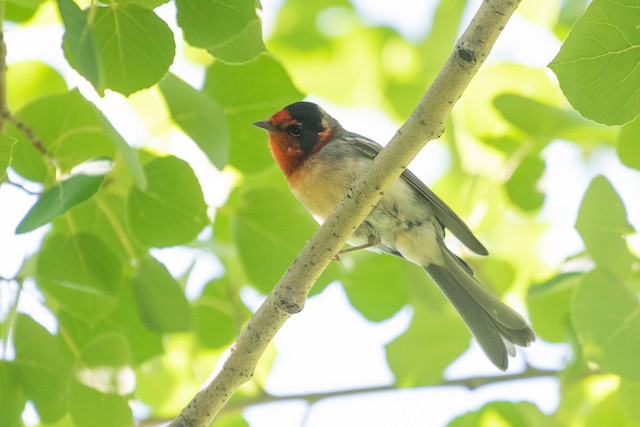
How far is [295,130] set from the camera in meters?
4.83

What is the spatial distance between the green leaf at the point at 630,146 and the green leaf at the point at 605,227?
14 cm

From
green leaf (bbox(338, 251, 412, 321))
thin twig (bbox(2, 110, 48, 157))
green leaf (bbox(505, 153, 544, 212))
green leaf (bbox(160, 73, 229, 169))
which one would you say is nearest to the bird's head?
green leaf (bbox(338, 251, 412, 321))

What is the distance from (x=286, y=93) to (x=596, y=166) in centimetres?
313

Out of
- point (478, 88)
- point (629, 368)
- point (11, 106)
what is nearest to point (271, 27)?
point (478, 88)

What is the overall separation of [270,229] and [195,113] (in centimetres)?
66

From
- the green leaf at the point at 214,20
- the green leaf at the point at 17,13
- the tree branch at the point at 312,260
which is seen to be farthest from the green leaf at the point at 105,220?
the green leaf at the point at 214,20

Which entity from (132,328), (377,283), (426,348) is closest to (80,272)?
(132,328)

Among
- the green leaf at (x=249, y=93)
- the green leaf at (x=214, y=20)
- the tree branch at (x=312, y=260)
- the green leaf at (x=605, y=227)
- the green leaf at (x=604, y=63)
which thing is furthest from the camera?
the green leaf at (x=249, y=93)

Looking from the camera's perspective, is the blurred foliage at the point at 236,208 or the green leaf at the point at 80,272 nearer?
the blurred foliage at the point at 236,208

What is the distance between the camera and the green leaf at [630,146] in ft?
9.10

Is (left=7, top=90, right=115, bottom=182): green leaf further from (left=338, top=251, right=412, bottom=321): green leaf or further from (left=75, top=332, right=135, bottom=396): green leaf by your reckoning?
(left=338, top=251, right=412, bottom=321): green leaf

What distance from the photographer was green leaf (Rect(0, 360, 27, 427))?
2871mm

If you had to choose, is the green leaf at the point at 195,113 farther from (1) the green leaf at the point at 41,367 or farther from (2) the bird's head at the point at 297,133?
(2) the bird's head at the point at 297,133

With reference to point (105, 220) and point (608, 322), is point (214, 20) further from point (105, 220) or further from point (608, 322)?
point (608, 322)
